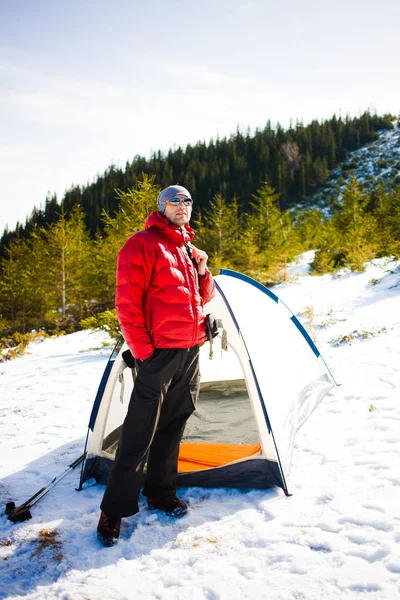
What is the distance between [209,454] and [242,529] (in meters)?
1.06

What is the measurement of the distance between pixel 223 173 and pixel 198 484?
70.0m

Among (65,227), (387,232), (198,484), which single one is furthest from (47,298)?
(198,484)

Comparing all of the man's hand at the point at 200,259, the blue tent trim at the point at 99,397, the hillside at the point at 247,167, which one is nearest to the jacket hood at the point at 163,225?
the man's hand at the point at 200,259

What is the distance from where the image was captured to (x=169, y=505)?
2.94 meters

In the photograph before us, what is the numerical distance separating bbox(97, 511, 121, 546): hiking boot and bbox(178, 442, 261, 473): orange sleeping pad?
2.75 ft

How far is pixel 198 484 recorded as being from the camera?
3.34 m

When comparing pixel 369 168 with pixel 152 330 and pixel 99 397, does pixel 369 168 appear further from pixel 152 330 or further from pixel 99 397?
pixel 152 330

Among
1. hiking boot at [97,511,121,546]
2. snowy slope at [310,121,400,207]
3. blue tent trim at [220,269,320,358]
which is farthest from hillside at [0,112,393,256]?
hiking boot at [97,511,121,546]

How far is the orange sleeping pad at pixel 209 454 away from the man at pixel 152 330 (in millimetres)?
907

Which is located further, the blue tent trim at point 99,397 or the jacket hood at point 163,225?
the blue tent trim at point 99,397

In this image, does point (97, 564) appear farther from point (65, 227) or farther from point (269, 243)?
point (65, 227)

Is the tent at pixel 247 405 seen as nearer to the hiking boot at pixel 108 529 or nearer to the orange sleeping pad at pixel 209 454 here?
the orange sleeping pad at pixel 209 454

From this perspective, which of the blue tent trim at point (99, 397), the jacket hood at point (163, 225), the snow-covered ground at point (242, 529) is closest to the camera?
Result: the snow-covered ground at point (242, 529)

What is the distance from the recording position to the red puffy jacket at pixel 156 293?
252 cm
